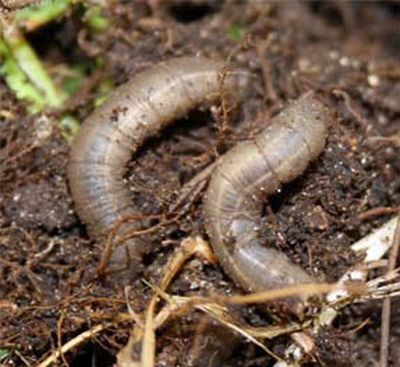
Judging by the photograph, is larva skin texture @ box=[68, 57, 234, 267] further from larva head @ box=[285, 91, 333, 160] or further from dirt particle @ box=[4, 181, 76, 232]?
larva head @ box=[285, 91, 333, 160]

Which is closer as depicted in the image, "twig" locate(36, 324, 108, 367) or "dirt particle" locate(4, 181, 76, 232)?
"twig" locate(36, 324, 108, 367)

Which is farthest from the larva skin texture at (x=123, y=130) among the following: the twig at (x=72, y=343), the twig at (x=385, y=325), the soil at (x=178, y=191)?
the twig at (x=385, y=325)

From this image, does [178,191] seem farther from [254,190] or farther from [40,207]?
[40,207]

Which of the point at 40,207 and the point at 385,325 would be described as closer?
the point at 385,325

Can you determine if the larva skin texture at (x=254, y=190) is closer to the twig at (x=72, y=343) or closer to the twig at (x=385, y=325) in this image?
the twig at (x=385, y=325)

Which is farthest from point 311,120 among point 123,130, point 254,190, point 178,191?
point 123,130

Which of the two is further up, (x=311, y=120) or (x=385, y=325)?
(x=311, y=120)

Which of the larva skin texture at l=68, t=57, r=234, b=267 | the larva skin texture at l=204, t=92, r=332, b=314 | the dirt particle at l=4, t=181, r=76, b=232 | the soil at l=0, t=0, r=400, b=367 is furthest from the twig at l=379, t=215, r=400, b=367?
the dirt particle at l=4, t=181, r=76, b=232

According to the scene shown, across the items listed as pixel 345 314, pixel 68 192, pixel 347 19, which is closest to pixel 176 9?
pixel 347 19
